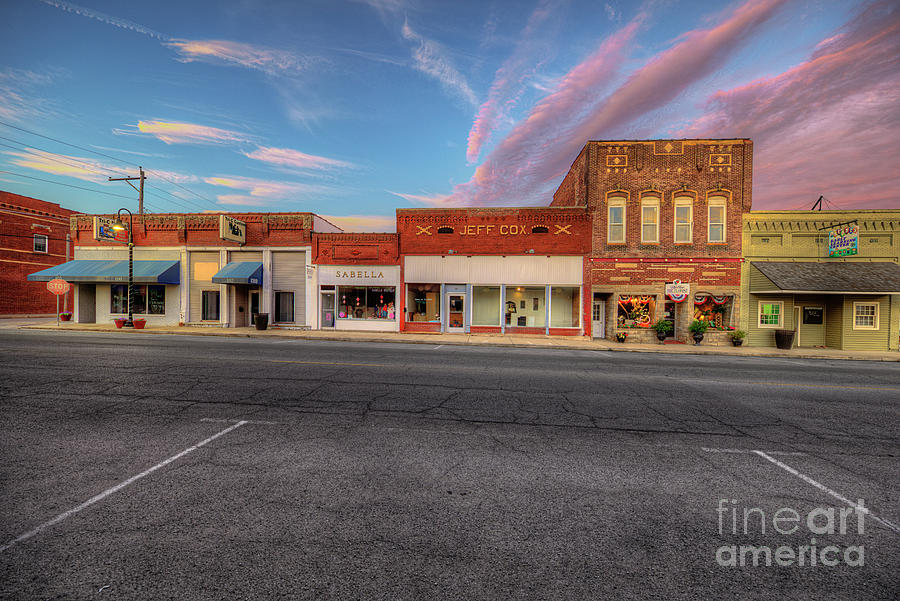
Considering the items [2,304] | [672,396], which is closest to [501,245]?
[672,396]

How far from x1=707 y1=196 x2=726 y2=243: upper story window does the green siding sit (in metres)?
6.63

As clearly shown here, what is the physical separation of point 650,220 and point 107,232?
106ft

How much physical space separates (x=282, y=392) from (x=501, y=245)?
15695mm

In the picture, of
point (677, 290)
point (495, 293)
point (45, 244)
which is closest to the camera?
point (677, 290)

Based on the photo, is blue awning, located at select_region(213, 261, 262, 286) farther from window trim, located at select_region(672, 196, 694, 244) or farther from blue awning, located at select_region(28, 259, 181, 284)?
window trim, located at select_region(672, 196, 694, 244)

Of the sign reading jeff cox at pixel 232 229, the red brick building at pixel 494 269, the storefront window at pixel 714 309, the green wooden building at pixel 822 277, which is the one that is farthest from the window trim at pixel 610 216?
the sign reading jeff cox at pixel 232 229

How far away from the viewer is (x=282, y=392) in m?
7.17

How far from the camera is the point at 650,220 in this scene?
63.6 feet

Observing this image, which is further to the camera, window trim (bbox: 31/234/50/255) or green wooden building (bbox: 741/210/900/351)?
window trim (bbox: 31/234/50/255)

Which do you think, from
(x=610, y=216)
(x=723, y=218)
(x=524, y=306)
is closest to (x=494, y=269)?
(x=524, y=306)

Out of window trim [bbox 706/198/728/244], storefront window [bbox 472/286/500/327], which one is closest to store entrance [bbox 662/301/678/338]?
window trim [bbox 706/198/728/244]

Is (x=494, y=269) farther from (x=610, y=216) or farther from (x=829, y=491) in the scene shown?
(x=829, y=491)

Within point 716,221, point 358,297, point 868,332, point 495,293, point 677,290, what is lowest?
point 868,332

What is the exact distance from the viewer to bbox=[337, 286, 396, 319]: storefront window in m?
21.3
